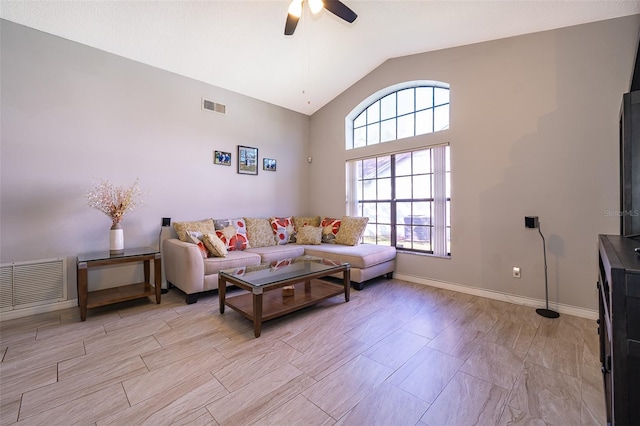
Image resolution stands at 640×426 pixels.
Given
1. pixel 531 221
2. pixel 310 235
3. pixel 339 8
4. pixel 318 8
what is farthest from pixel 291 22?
pixel 531 221

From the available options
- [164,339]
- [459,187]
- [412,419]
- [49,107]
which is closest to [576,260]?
[459,187]

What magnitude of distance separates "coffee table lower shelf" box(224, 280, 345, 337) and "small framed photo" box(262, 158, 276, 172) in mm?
A: 2333

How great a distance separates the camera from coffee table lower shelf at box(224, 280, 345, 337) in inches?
97.0

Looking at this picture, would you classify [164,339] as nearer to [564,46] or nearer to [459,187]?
[459,187]

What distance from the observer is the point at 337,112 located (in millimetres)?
4906

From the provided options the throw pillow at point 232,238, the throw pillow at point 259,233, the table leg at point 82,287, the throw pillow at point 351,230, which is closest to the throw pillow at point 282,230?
the throw pillow at point 259,233

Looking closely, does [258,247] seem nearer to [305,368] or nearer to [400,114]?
[305,368]

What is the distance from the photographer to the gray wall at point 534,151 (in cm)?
260

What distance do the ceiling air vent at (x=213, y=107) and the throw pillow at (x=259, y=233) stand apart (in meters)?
1.68

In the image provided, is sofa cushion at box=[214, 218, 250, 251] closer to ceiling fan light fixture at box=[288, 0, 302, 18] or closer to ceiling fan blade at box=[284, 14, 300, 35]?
ceiling fan blade at box=[284, 14, 300, 35]

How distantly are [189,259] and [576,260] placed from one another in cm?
407

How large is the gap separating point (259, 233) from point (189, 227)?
42.3 inches

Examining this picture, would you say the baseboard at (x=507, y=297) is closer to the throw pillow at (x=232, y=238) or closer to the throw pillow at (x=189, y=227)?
the throw pillow at (x=232, y=238)

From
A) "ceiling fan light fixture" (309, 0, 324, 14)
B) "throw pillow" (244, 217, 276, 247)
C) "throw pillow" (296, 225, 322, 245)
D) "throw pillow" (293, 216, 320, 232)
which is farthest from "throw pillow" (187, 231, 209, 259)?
"ceiling fan light fixture" (309, 0, 324, 14)
